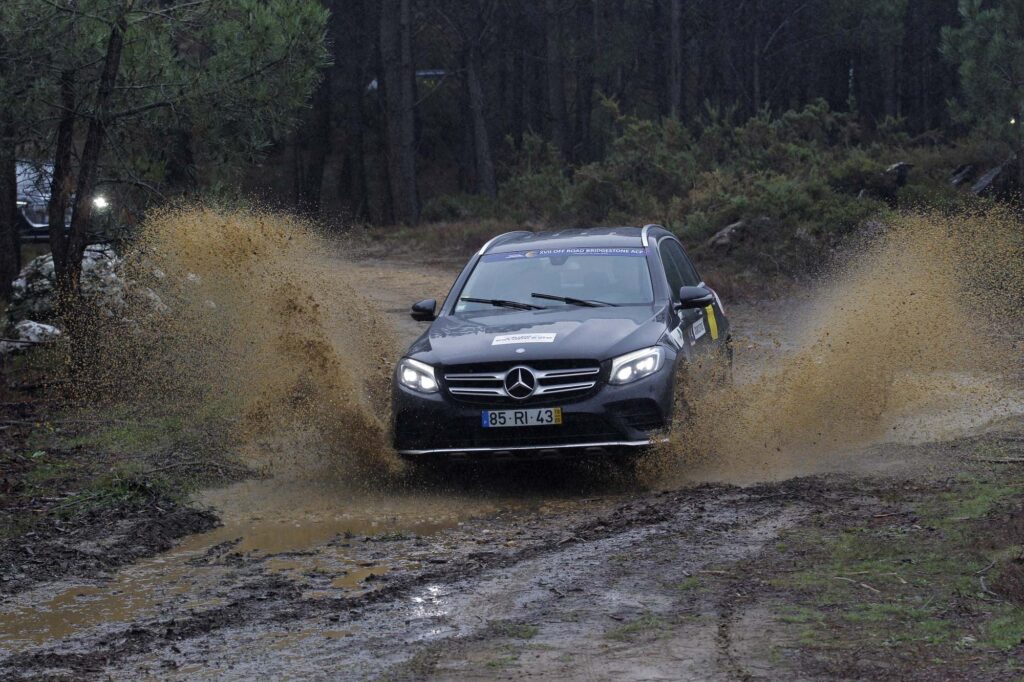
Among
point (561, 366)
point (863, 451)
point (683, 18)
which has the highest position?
point (683, 18)

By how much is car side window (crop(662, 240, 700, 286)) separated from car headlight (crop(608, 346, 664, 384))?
2340mm

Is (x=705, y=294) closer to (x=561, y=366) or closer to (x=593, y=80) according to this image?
(x=561, y=366)

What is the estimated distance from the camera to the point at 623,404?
8.62 metres

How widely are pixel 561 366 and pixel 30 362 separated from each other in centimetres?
778

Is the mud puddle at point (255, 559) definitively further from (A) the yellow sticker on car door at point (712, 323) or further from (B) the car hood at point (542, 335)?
(A) the yellow sticker on car door at point (712, 323)

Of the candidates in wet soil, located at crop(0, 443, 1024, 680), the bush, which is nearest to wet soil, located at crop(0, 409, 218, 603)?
wet soil, located at crop(0, 443, 1024, 680)

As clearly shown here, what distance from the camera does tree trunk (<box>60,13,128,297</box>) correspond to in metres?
13.7

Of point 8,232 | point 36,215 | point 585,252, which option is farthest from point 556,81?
point 585,252

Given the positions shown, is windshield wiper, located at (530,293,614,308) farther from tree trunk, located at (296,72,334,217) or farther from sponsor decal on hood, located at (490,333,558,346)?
tree trunk, located at (296,72,334,217)

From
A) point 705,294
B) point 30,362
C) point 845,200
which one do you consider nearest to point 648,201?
point 845,200

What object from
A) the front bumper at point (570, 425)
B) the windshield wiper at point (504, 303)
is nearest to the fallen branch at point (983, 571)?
the front bumper at point (570, 425)

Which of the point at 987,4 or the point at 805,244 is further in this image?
the point at 987,4

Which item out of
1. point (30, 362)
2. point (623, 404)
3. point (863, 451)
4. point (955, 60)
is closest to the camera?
point (623, 404)

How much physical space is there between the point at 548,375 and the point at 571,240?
91.8 inches
